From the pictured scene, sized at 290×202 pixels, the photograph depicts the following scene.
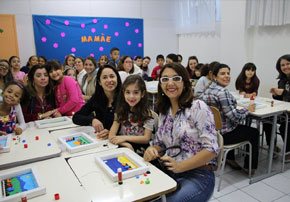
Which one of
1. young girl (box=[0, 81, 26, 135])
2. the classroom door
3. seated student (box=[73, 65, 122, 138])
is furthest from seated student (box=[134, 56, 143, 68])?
young girl (box=[0, 81, 26, 135])

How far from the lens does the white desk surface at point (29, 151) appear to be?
1565mm

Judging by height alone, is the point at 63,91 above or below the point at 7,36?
below

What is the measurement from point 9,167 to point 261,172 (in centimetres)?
271

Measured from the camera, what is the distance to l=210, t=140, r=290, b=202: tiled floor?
2.42 meters

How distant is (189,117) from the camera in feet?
5.11

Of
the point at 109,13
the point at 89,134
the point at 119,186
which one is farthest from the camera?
the point at 109,13

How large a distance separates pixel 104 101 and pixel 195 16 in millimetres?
5329

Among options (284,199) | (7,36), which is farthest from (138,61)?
(284,199)

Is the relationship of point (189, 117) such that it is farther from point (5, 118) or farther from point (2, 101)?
point (2, 101)

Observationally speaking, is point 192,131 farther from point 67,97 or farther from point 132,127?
point 67,97

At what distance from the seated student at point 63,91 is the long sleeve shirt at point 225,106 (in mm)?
1539

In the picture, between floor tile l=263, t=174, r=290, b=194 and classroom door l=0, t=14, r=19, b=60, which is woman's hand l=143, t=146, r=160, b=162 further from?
classroom door l=0, t=14, r=19, b=60

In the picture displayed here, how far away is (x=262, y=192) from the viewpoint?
8.28 ft

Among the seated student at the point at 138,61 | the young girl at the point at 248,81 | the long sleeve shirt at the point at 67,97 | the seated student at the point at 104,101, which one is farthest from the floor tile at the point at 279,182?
the seated student at the point at 138,61
